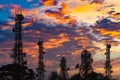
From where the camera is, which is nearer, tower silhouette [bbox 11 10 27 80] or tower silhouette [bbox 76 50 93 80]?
tower silhouette [bbox 11 10 27 80]

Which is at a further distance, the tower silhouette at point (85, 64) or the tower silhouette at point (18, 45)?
the tower silhouette at point (85, 64)

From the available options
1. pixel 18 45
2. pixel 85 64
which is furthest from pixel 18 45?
pixel 85 64

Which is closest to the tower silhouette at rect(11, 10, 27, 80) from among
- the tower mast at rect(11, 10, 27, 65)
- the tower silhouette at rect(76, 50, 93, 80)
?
the tower mast at rect(11, 10, 27, 65)

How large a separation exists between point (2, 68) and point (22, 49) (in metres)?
17.8

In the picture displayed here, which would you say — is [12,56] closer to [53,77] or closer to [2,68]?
[2,68]

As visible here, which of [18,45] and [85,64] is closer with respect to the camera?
[18,45]

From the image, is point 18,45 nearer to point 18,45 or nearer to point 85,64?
point 18,45

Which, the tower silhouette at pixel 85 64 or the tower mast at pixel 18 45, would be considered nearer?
the tower mast at pixel 18 45

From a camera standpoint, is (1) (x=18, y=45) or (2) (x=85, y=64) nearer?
(1) (x=18, y=45)

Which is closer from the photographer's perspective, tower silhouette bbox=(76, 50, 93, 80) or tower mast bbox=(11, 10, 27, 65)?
tower mast bbox=(11, 10, 27, 65)

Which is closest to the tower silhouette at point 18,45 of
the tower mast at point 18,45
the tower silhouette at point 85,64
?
the tower mast at point 18,45

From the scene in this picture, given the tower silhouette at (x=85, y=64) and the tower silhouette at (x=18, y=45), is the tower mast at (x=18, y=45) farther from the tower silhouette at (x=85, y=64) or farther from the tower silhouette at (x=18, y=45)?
the tower silhouette at (x=85, y=64)

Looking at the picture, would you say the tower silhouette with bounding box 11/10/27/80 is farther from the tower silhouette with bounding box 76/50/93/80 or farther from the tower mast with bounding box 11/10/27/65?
the tower silhouette with bounding box 76/50/93/80

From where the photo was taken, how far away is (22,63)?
2913 inches
